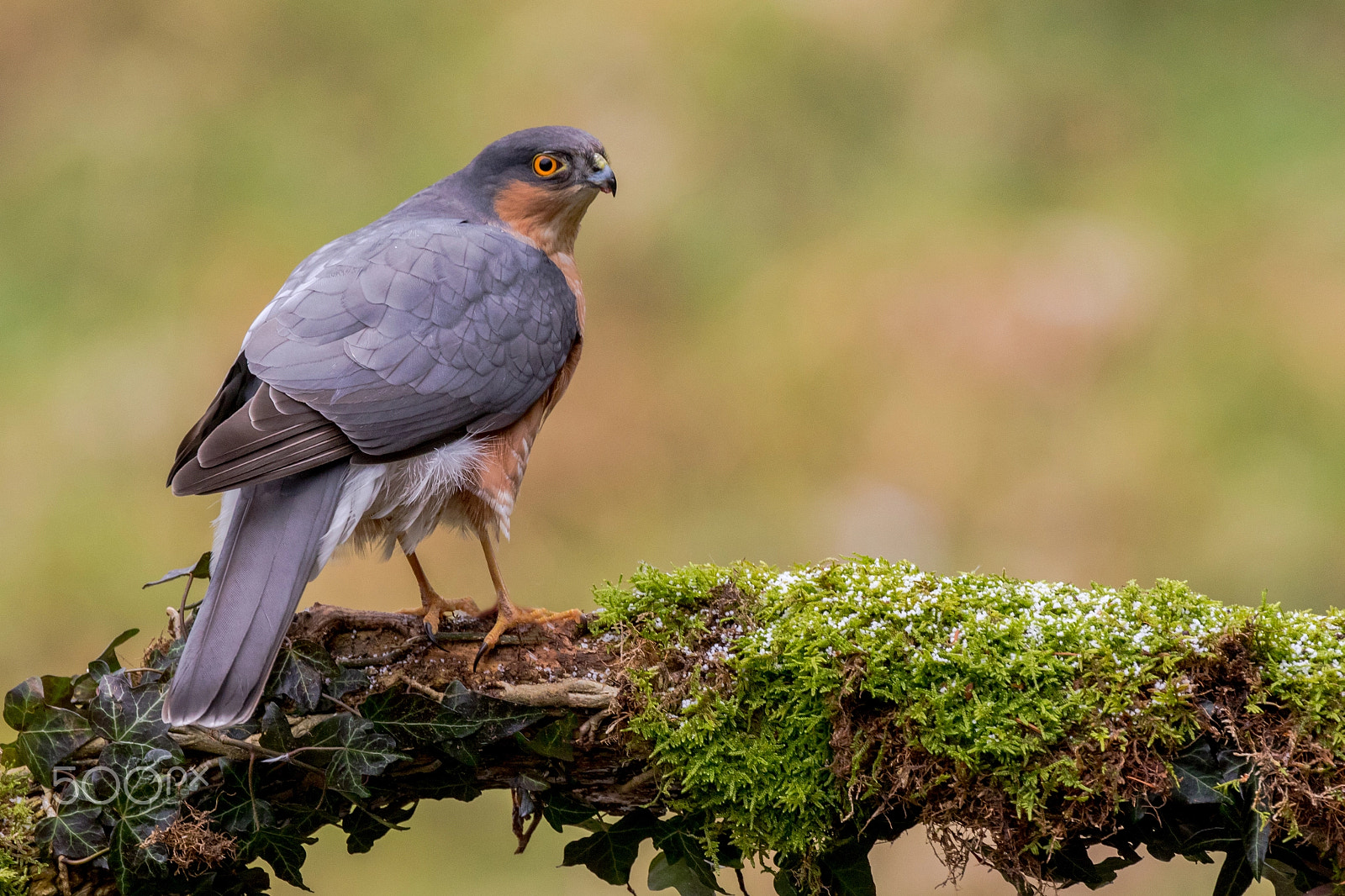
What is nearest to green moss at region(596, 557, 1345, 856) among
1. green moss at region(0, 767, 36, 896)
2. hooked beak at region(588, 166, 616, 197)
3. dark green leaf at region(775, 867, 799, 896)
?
dark green leaf at region(775, 867, 799, 896)

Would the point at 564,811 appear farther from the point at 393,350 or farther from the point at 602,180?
the point at 602,180

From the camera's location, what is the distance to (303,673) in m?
2.00

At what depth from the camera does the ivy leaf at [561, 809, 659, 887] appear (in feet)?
6.88

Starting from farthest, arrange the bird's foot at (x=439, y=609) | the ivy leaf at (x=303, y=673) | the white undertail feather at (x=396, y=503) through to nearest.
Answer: the bird's foot at (x=439, y=609) → the white undertail feather at (x=396, y=503) → the ivy leaf at (x=303, y=673)

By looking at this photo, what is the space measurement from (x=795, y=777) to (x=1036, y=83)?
5191 mm

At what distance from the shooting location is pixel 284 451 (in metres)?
2.07

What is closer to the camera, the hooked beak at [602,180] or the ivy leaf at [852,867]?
the ivy leaf at [852,867]

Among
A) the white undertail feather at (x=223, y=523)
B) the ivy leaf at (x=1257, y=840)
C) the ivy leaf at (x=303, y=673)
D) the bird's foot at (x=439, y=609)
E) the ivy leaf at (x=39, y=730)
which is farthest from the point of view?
the bird's foot at (x=439, y=609)

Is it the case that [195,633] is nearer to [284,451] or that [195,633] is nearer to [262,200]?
[284,451]

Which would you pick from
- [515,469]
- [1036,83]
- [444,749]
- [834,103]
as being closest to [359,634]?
[444,749]

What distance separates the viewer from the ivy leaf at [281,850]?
194cm

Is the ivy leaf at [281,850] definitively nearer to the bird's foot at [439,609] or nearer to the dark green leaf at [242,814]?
the dark green leaf at [242,814]

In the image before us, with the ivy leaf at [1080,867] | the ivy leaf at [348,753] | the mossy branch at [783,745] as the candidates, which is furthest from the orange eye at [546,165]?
the ivy leaf at [1080,867]

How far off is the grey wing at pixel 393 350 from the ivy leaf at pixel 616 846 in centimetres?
86
